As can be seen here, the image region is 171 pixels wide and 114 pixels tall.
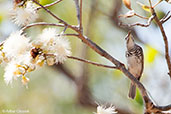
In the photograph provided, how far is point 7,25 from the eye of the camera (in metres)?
2.74

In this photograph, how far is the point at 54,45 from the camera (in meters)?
1.11

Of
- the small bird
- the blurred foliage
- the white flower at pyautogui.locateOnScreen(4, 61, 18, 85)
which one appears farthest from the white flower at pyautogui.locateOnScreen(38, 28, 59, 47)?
the blurred foliage

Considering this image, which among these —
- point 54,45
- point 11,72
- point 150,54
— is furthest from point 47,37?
point 150,54

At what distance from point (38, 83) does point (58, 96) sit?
25cm

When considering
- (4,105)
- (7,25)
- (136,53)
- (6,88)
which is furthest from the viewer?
(6,88)

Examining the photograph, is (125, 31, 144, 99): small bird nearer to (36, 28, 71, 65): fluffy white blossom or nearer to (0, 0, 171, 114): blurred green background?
(0, 0, 171, 114): blurred green background

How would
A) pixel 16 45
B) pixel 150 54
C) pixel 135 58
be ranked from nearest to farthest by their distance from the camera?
pixel 16 45, pixel 135 58, pixel 150 54

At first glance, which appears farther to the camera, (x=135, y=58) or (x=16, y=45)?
(x=135, y=58)

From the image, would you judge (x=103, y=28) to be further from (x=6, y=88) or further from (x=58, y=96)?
(x=6, y=88)

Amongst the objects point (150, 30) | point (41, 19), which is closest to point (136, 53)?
point (150, 30)

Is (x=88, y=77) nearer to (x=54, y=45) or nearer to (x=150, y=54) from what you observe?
(x=150, y=54)

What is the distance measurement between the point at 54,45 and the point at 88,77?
188 centimetres

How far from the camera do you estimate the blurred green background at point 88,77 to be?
9.07 feet

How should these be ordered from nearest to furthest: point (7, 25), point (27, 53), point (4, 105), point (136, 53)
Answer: point (27, 53), point (136, 53), point (7, 25), point (4, 105)
